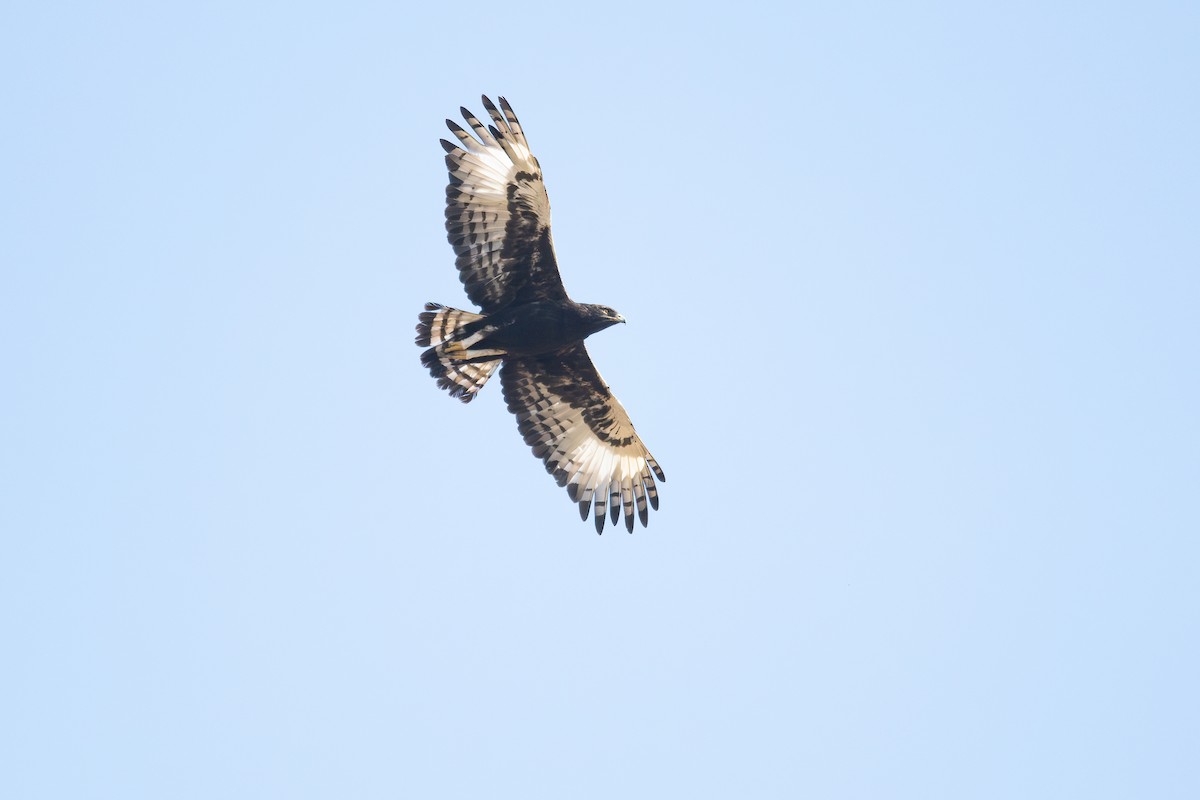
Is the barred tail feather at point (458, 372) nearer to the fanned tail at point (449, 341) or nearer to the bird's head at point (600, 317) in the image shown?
the fanned tail at point (449, 341)

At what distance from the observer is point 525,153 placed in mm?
14844

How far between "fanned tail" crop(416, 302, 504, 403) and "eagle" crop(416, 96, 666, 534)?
0.01m

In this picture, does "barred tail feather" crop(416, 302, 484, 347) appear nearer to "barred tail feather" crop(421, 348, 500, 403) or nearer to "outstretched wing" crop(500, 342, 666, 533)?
"barred tail feather" crop(421, 348, 500, 403)

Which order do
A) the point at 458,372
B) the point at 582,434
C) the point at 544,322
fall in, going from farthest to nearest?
the point at 582,434, the point at 458,372, the point at 544,322

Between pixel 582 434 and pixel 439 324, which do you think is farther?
pixel 582 434

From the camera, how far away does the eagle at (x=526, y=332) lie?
48.7 ft

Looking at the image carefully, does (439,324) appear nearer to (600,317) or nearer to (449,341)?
(449,341)

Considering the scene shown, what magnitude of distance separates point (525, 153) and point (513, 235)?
2.65 ft

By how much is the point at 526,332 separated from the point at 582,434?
5.53 ft

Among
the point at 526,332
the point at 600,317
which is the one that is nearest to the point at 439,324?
the point at 526,332

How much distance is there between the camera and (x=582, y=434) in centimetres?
1645

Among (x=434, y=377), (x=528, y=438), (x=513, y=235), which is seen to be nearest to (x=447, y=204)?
(x=513, y=235)

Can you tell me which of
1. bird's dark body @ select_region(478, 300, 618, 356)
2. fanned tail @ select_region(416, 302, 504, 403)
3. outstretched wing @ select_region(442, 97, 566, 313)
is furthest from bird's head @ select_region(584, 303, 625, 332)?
fanned tail @ select_region(416, 302, 504, 403)

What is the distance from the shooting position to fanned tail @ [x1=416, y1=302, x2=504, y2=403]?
15281 millimetres
